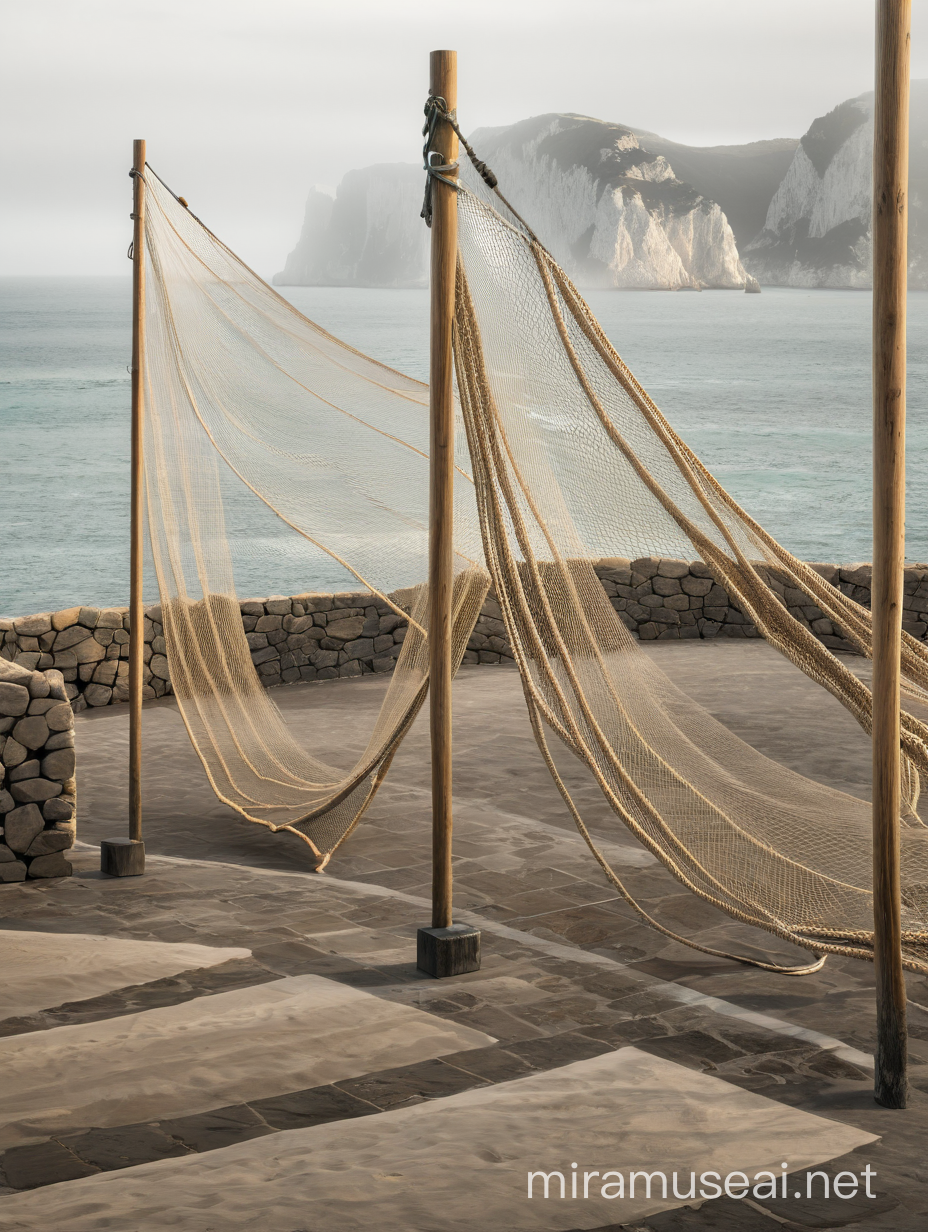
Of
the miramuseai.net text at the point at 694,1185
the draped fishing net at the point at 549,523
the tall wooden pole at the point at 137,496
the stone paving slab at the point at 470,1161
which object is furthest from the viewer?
the tall wooden pole at the point at 137,496

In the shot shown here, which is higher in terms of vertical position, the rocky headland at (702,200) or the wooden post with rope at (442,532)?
the rocky headland at (702,200)

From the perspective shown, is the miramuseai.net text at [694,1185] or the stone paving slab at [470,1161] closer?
the stone paving slab at [470,1161]

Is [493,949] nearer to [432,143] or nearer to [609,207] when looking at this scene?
[432,143]

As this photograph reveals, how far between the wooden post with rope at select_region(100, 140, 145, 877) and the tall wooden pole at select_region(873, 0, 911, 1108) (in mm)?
3037

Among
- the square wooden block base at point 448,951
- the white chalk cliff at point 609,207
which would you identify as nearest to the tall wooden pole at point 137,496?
the square wooden block base at point 448,951

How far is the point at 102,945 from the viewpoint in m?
3.98

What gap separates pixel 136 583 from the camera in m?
5.03

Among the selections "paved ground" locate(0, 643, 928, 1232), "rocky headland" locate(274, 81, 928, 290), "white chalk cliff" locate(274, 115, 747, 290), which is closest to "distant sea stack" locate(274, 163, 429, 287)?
"white chalk cliff" locate(274, 115, 747, 290)

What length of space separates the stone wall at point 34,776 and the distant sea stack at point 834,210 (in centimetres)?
8434

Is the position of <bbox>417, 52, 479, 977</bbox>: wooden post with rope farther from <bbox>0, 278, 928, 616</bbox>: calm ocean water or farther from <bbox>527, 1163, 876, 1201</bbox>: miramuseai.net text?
<bbox>0, 278, 928, 616</bbox>: calm ocean water

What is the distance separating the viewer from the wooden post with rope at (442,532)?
3.85 m

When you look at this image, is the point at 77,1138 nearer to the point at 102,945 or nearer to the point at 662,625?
the point at 102,945

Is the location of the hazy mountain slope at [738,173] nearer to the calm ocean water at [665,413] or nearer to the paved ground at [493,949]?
the calm ocean water at [665,413]

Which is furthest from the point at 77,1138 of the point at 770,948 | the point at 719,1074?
the point at 770,948
